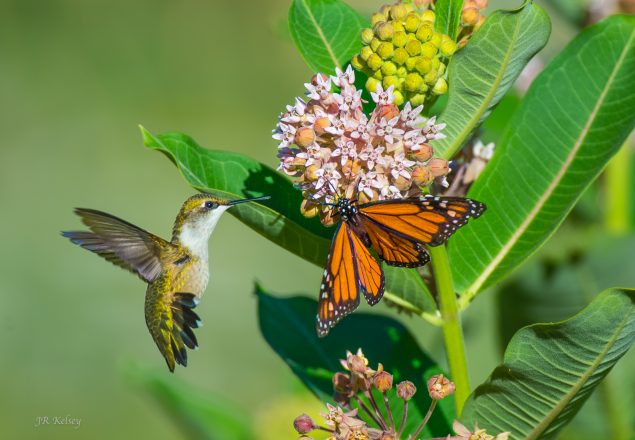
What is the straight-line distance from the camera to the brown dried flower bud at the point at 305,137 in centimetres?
151

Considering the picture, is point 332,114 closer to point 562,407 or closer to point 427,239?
point 427,239

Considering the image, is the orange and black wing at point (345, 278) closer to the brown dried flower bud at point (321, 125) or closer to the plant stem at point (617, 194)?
the brown dried flower bud at point (321, 125)

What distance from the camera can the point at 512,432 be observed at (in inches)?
60.5

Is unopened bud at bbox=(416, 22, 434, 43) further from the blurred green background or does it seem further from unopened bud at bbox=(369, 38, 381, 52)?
the blurred green background

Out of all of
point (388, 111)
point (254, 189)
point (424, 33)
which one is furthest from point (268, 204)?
point (424, 33)

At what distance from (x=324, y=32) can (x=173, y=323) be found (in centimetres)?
74

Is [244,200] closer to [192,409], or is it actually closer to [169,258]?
[169,258]

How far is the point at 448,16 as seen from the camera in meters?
1.63

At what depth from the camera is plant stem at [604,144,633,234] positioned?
260 centimetres

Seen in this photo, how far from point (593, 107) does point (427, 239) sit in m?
0.45

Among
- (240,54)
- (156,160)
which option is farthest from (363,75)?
(240,54)

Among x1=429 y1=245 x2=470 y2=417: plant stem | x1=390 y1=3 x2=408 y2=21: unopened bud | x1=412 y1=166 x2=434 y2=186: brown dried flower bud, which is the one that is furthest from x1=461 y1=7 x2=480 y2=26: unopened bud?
x1=429 y1=245 x2=470 y2=417: plant stem

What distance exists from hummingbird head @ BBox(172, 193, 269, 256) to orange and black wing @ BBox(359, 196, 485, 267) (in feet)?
1.56

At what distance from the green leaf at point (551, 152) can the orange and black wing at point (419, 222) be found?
0.58ft
